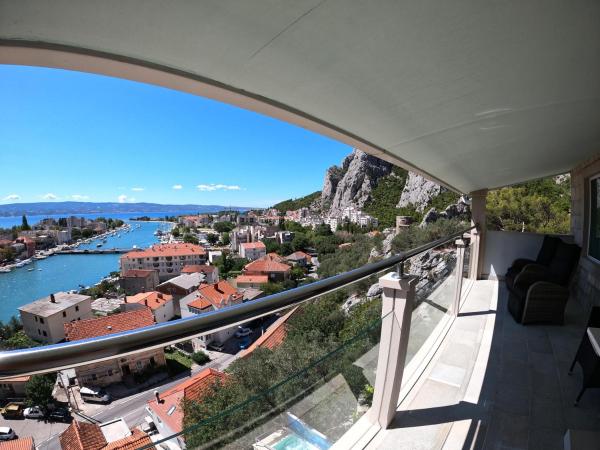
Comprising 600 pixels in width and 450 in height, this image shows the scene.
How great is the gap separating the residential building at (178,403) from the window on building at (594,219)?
5825 millimetres

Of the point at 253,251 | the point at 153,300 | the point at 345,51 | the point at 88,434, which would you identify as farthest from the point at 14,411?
the point at 253,251

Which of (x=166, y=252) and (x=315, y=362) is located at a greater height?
(x=315, y=362)

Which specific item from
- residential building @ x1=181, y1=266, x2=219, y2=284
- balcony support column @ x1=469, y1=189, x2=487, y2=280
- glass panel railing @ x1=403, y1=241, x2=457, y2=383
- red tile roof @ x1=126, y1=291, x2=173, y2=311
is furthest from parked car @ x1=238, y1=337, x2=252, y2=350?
residential building @ x1=181, y1=266, x2=219, y2=284

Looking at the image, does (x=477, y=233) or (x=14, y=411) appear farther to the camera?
(x=477, y=233)

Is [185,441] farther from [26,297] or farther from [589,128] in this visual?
[26,297]

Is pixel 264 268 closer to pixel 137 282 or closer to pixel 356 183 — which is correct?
pixel 137 282

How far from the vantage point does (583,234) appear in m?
4.93

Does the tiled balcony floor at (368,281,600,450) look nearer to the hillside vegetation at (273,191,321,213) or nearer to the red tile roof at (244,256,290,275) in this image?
the red tile roof at (244,256,290,275)

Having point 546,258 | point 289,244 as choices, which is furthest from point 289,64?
point 289,244

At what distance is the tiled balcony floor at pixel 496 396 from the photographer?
1.88 metres

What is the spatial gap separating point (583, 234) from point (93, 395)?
22.1 feet

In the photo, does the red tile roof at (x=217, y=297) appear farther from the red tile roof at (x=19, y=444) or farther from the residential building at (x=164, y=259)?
the residential building at (x=164, y=259)

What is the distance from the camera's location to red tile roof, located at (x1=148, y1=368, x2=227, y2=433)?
949 mm

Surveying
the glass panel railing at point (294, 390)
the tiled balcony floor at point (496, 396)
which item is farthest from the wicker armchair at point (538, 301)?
the glass panel railing at point (294, 390)
